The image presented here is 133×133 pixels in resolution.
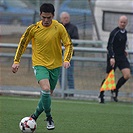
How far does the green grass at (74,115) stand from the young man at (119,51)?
0.67 metres

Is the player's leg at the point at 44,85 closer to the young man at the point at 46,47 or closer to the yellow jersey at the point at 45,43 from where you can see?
the young man at the point at 46,47

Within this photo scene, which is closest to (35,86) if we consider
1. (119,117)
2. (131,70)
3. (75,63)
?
(75,63)

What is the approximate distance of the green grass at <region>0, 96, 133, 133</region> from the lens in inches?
397

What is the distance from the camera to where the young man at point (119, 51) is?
47.8 ft

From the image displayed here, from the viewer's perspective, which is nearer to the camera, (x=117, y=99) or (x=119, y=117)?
(x=119, y=117)

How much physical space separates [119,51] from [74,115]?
3274mm

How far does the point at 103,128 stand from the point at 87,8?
11.2 m

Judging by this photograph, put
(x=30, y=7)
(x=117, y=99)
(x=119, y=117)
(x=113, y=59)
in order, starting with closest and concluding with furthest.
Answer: (x=119, y=117)
(x=113, y=59)
(x=117, y=99)
(x=30, y=7)

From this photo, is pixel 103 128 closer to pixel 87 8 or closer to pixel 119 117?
pixel 119 117

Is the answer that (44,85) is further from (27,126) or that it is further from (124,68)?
(124,68)

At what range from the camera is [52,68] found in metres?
9.80

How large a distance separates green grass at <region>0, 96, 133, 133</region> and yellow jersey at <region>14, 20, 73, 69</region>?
104 centimetres

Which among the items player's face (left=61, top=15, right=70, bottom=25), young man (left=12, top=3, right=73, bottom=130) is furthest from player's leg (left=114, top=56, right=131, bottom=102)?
young man (left=12, top=3, right=73, bottom=130)

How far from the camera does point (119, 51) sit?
14766mm
